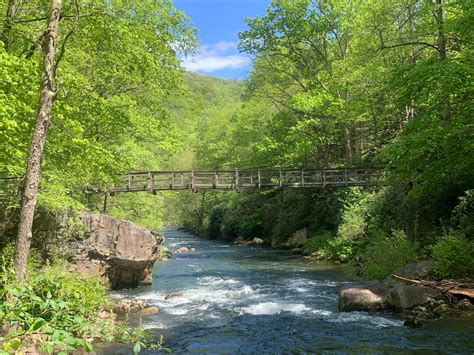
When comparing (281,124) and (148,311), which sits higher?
(281,124)

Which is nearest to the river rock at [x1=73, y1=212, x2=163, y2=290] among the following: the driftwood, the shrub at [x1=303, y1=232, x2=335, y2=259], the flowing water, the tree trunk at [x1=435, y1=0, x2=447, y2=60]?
the flowing water

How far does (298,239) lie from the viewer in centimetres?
3000

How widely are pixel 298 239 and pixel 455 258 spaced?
18.4 m

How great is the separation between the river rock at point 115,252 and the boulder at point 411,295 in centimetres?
930

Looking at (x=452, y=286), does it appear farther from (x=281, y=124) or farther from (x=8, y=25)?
(x=281, y=124)

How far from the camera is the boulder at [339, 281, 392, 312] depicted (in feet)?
36.4

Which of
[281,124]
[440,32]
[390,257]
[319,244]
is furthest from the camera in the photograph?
[281,124]

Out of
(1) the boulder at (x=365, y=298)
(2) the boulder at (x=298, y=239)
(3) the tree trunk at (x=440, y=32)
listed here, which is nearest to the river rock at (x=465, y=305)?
(1) the boulder at (x=365, y=298)

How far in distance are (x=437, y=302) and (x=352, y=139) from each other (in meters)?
19.0

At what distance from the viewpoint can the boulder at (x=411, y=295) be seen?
10.6 meters

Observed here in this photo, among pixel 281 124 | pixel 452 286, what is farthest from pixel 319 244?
pixel 452 286

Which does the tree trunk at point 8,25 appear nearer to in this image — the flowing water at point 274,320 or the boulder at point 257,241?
the flowing water at point 274,320

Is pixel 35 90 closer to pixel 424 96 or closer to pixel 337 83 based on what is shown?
pixel 424 96

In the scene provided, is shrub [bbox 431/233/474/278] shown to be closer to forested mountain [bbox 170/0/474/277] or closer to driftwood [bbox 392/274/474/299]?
forested mountain [bbox 170/0/474/277]
